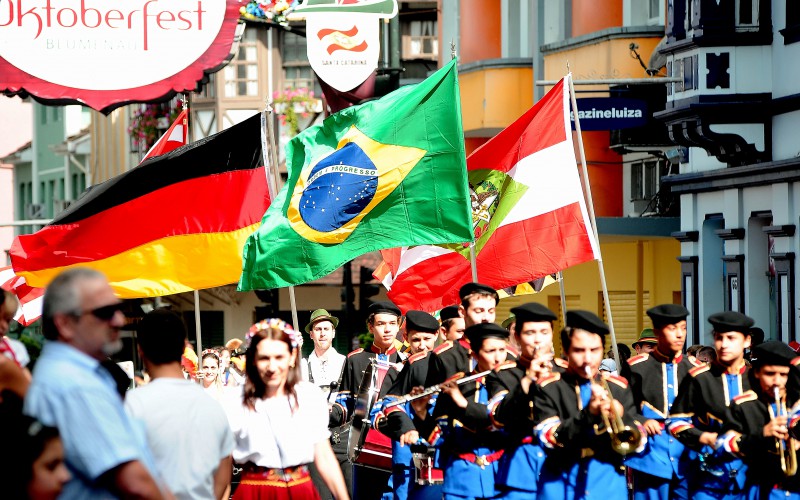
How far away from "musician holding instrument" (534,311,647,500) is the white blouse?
1.82 meters

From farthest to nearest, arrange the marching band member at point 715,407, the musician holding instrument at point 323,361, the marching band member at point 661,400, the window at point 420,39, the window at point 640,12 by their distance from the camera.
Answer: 1. the window at point 420,39
2. the window at point 640,12
3. the musician holding instrument at point 323,361
4. the marching band member at point 661,400
5. the marching band member at point 715,407

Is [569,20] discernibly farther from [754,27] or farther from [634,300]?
[754,27]

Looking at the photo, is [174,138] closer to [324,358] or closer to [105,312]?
Result: [324,358]

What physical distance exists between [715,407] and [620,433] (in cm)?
108

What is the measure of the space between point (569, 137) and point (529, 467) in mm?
4381

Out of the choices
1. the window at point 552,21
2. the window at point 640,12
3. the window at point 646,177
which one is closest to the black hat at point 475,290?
the window at point 640,12

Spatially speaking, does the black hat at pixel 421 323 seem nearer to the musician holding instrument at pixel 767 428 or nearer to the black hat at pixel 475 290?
the black hat at pixel 475 290

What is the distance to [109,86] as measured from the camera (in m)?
20.2

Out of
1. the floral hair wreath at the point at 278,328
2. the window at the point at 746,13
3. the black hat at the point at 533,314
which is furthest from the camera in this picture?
the window at the point at 746,13

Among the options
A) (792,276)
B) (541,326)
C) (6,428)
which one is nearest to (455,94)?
(541,326)

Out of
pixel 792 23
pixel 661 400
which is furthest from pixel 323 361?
pixel 792 23

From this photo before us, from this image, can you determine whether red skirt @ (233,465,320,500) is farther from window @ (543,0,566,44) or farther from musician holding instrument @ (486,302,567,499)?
window @ (543,0,566,44)

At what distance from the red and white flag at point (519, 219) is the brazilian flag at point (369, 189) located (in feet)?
2.01

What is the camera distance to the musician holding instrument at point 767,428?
436 inches
